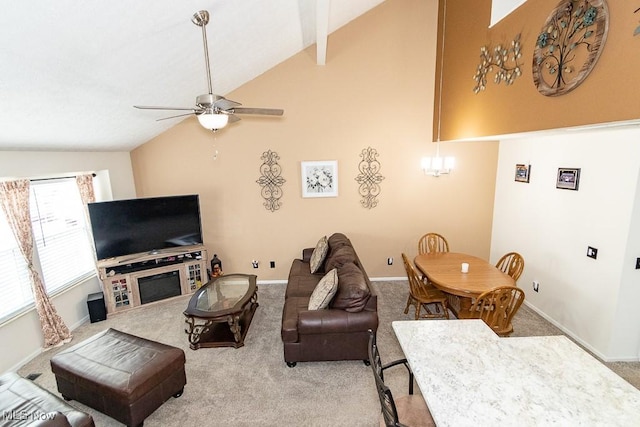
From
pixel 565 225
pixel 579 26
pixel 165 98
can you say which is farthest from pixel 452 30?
pixel 165 98

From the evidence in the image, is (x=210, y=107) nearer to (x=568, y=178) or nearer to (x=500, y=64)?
(x=500, y=64)

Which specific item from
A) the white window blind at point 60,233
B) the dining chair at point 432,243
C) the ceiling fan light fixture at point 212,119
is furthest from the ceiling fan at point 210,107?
the dining chair at point 432,243

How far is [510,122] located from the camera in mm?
3330

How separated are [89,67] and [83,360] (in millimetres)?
2601

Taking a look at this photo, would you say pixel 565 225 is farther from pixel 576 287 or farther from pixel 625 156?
pixel 625 156

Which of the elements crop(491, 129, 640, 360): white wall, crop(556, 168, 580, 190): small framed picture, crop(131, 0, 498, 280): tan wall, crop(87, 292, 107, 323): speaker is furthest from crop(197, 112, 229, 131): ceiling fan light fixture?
crop(556, 168, 580, 190): small framed picture

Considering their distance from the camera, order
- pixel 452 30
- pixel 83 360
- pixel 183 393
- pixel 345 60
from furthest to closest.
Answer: pixel 345 60
pixel 452 30
pixel 183 393
pixel 83 360

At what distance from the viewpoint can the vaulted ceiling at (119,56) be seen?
2.00m

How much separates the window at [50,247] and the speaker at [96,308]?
0.37m

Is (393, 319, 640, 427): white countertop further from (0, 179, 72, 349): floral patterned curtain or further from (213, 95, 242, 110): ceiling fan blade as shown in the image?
(0, 179, 72, 349): floral patterned curtain

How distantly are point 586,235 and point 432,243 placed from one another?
2134 millimetres

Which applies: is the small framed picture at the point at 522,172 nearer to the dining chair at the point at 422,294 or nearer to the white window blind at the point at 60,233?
the dining chair at the point at 422,294

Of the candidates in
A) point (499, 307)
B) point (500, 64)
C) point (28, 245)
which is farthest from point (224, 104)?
point (499, 307)

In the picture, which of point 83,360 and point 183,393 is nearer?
point 83,360
